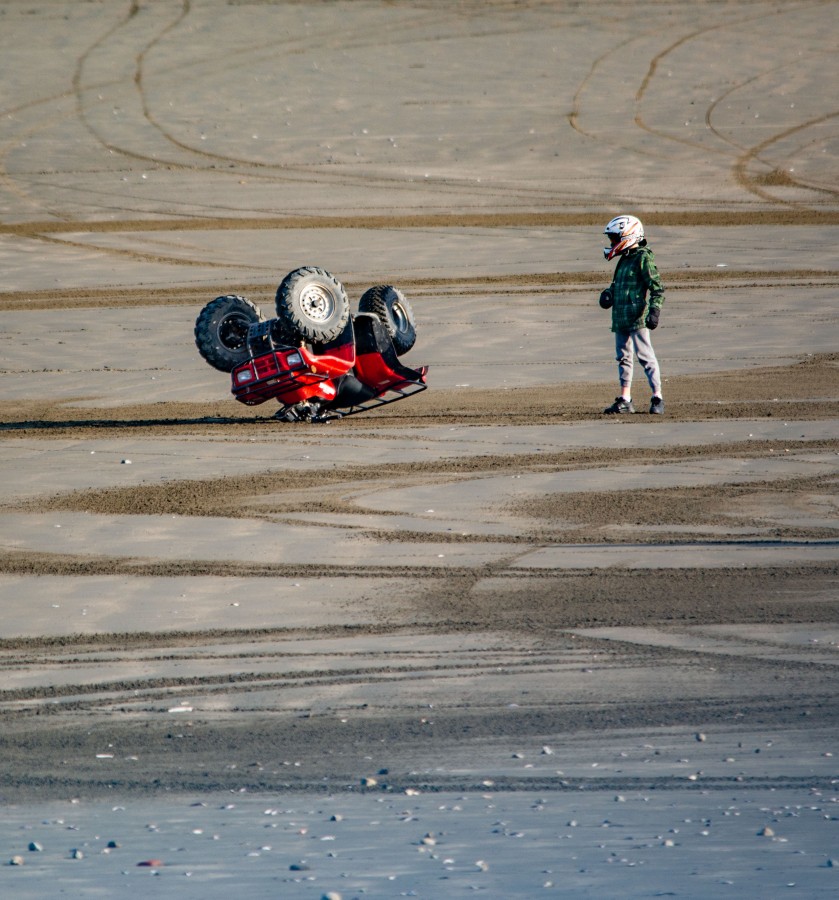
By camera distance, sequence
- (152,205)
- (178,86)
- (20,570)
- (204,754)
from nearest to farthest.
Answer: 1. (204,754)
2. (20,570)
3. (152,205)
4. (178,86)

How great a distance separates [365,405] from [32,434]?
343 centimetres

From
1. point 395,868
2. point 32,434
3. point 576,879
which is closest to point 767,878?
point 576,879

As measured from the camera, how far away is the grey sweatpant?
47.8ft

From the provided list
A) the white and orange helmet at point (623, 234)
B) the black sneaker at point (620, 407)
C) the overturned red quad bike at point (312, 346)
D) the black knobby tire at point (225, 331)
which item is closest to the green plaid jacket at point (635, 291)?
the white and orange helmet at point (623, 234)

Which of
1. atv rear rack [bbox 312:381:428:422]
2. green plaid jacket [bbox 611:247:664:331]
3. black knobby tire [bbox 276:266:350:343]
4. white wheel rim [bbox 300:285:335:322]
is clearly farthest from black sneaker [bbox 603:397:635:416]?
white wheel rim [bbox 300:285:335:322]

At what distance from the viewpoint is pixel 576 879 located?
5.13m

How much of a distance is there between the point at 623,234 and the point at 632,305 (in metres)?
0.70

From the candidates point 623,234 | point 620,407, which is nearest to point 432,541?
point 620,407

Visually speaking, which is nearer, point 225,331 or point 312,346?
point 312,346

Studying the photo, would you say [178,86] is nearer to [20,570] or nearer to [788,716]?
[20,570]

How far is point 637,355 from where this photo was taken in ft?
48.1

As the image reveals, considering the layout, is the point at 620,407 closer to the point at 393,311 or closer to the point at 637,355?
the point at 637,355

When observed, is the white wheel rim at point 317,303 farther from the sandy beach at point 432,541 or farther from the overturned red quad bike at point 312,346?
the sandy beach at point 432,541

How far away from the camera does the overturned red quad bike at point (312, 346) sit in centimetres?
1407
